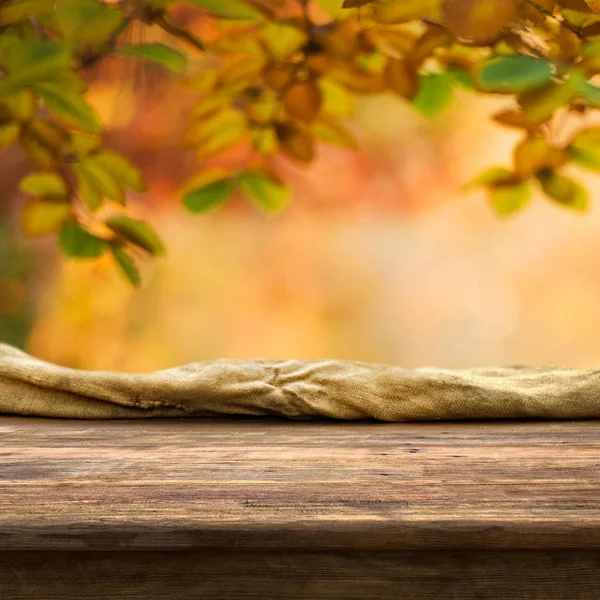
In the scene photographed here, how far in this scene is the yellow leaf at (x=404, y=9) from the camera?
0.53 m

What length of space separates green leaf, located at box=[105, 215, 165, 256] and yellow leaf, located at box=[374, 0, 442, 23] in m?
0.25

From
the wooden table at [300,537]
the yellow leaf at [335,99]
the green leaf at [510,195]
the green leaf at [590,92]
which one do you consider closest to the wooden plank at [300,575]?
the wooden table at [300,537]

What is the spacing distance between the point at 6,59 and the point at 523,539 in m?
0.38

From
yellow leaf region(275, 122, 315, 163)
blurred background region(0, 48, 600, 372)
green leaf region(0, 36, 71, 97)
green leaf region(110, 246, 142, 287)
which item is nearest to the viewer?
green leaf region(0, 36, 71, 97)

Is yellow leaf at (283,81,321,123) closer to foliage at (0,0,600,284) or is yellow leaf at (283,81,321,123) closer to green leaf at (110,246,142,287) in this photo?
foliage at (0,0,600,284)

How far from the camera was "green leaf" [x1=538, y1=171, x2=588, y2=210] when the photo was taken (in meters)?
0.66

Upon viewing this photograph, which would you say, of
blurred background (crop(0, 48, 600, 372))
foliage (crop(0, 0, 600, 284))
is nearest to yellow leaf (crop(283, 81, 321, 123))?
foliage (crop(0, 0, 600, 284))

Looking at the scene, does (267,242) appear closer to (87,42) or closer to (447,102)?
(447,102)

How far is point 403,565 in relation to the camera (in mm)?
415

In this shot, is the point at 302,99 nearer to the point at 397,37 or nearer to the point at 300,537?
the point at 397,37

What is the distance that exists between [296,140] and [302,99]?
71mm

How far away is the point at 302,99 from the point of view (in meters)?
0.68

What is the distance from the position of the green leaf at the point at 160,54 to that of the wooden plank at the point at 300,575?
0.94ft

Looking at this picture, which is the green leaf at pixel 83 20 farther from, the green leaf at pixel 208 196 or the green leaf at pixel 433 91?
the green leaf at pixel 433 91
